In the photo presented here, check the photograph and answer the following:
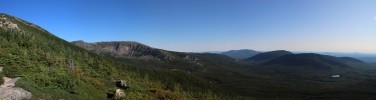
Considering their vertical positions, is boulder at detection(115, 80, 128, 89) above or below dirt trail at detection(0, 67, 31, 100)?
below

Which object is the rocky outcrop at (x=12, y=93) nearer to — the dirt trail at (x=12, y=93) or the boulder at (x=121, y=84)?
the dirt trail at (x=12, y=93)

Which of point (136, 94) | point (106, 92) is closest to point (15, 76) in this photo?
point (106, 92)

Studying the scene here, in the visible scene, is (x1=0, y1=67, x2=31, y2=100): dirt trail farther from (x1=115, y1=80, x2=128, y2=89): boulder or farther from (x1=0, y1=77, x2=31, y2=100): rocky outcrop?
(x1=115, y1=80, x2=128, y2=89): boulder

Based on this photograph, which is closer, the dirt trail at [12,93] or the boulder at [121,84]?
the dirt trail at [12,93]

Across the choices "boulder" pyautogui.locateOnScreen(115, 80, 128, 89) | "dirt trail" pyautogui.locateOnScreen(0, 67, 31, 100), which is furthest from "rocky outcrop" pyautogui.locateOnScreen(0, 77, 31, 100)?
"boulder" pyautogui.locateOnScreen(115, 80, 128, 89)

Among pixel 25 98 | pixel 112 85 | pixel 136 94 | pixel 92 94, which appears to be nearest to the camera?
pixel 25 98

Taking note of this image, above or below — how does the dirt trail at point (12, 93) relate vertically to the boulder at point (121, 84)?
above

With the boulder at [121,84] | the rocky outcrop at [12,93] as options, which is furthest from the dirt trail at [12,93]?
the boulder at [121,84]

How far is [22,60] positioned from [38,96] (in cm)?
2074

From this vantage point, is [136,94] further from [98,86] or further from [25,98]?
[25,98]

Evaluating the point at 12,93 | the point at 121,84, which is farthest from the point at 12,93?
the point at 121,84

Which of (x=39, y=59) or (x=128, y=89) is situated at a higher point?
(x=39, y=59)

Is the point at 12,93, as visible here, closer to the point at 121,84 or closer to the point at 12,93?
the point at 12,93

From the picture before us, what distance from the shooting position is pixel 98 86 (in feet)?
213
